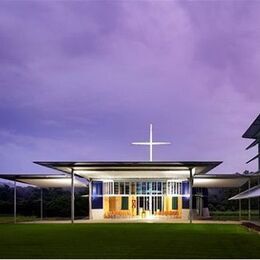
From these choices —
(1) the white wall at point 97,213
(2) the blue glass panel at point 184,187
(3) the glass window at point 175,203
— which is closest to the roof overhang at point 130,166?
(2) the blue glass panel at point 184,187

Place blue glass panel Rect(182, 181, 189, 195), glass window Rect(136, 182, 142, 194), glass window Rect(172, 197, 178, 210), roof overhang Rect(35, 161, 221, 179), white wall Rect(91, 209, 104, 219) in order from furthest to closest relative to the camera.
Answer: glass window Rect(136, 182, 142, 194)
white wall Rect(91, 209, 104, 219)
glass window Rect(172, 197, 178, 210)
blue glass panel Rect(182, 181, 189, 195)
roof overhang Rect(35, 161, 221, 179)

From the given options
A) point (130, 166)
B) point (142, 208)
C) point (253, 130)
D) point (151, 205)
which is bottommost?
point (142, 208)

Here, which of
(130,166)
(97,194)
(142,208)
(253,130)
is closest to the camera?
(130,166)

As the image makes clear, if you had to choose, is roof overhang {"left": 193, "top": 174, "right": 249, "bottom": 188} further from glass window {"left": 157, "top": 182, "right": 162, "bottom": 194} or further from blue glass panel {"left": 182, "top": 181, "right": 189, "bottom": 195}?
glass window {"left": 157, "top": 182, "right": 162, "bottom": 194}

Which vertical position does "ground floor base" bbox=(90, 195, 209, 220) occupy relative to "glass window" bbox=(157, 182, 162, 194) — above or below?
below

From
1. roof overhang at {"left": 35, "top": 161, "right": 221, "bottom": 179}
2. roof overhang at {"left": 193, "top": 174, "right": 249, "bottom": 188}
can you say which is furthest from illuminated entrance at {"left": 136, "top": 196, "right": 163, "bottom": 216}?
roof overhang at {"left": 35, "top": 161, "right": 221, "bottom": 179}

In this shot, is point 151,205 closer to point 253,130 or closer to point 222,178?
point 222,178

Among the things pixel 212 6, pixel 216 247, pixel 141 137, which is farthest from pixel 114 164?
pixel 141 137

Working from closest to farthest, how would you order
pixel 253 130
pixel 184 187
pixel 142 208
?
pixel 253 130, pixel 184 187, pixel 142 208

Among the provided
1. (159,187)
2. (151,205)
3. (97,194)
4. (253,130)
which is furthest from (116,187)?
(253,130)

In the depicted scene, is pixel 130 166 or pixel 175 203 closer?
pixel 130 166

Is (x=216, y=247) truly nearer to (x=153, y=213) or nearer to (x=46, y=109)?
(x=153, y=213)

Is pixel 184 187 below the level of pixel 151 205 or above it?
above

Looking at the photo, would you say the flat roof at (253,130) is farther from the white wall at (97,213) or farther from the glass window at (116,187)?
the white wall at (97,213)
